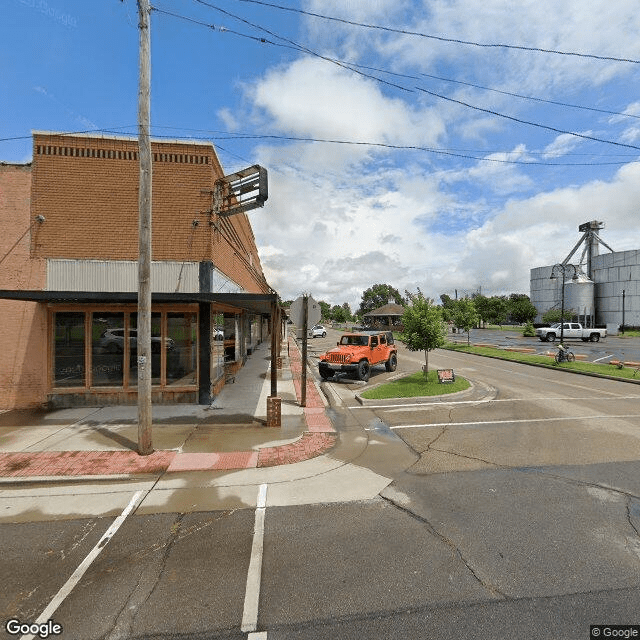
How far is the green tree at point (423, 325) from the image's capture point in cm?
1358

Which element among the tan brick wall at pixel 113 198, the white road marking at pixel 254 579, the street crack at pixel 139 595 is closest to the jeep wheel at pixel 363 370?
the tan brick wall at pixel 113 198

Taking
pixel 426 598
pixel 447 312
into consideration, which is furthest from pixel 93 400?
pixel 447 312

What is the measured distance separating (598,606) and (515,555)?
2.61ft

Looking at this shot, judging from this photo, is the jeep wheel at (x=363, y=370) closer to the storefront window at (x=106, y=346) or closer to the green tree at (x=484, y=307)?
the storefront window at (x=106, y=346)

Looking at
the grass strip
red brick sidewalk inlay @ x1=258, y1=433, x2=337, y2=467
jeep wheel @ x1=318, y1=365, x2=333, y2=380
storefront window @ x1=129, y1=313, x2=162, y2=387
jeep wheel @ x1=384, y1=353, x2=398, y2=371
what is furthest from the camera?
jeep wheel @ x1=384, y1=353, x2=398, y2=371

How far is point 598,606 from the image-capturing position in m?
3.12

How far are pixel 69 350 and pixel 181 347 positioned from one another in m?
3.14

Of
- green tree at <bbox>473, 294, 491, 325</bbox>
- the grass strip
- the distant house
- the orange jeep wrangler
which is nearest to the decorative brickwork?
the orange jeep wrangler

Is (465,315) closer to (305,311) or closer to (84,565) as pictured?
(305,311)

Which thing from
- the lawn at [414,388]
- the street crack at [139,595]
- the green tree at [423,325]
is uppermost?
the green tree at [423,325]

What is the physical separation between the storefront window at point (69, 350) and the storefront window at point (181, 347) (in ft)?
8.09

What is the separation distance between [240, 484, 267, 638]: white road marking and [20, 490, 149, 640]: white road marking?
1677mm

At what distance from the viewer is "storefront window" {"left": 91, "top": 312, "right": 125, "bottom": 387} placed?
10414 millimetres

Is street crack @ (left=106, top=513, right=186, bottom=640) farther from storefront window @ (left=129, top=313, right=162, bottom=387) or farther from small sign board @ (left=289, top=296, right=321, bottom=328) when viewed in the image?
storefront window @ (left=129, top=313, right=162, bottom=387)
